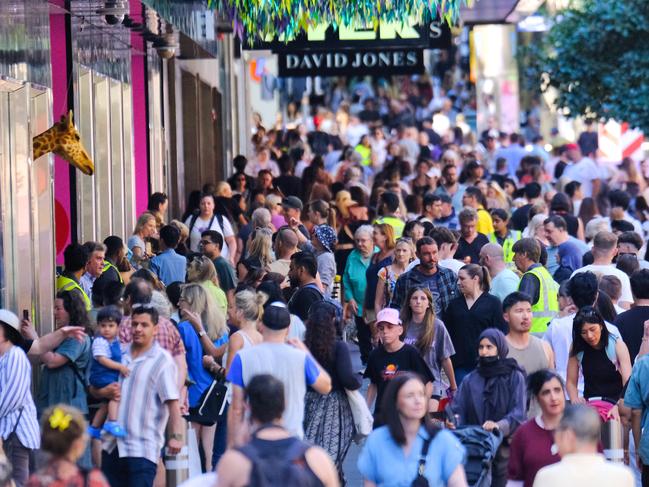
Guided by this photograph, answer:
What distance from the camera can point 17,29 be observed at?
44.3ft

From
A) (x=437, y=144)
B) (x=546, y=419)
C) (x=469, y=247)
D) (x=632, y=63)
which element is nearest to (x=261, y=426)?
(x=546, y=419)

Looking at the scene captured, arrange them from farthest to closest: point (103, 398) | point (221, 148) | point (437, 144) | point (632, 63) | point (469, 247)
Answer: point (437, 144) < point (221, 148) < point (632, 63) < point (469, 247) < point (103, 398)

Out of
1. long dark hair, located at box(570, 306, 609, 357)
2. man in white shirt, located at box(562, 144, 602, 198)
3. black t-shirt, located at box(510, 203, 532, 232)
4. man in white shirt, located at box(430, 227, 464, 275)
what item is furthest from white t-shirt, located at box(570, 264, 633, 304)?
man in white shirt, located at box(562, 144, 602, 198)

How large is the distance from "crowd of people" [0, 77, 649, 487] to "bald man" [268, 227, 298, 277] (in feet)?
0.06

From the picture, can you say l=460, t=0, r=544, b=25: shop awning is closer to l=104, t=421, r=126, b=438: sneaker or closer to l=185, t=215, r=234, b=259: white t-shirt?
l=185, t=215, r=234, b=259: white t-shirt

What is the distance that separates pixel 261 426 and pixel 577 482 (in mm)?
1385

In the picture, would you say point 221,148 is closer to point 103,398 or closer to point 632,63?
point 632,63

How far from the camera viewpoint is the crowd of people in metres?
8.09

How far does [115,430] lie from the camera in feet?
33.1

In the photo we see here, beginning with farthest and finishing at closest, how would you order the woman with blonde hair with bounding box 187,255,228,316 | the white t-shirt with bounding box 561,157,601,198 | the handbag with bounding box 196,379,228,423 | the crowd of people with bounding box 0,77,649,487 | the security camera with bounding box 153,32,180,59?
the white t-shirt with bounding box 561,157,601,198, the security camera with bounding box 153,32,180,59, the woman with blonde hair with bounding box 187,255,228,316, the handbag with bounding box 196,379,228,423, the crowd of people with bounding box 0,77,649,487

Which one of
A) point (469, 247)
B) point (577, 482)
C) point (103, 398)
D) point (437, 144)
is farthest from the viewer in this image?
point (437, 144)

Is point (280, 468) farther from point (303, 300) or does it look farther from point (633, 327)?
point (303, 300)

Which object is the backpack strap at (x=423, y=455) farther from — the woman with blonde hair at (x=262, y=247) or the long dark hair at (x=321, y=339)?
the woman with blonde hair at (x=262, y=247)

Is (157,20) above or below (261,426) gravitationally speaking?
above
